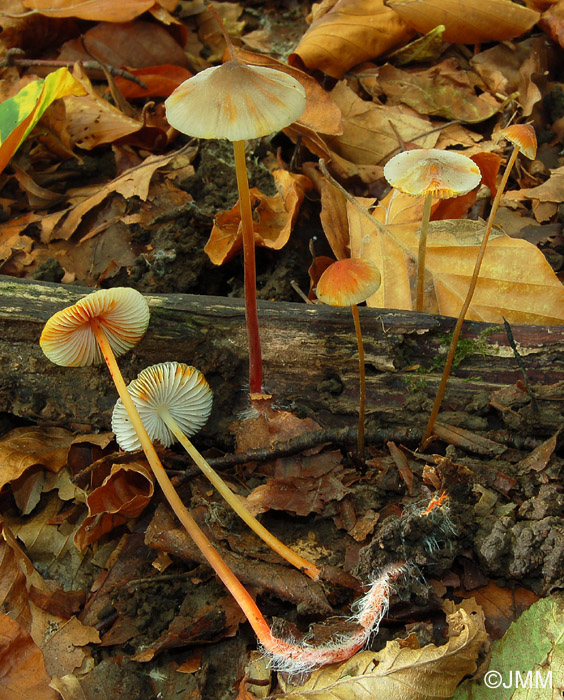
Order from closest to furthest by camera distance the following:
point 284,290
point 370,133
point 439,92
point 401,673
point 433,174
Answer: point 401,673 < point 433,174 < point 284,290 < point 370,133 < point 439,92

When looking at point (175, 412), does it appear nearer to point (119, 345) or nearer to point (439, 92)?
point (119, 345)

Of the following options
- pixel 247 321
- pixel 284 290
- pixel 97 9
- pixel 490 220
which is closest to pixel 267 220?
pixel 284 290

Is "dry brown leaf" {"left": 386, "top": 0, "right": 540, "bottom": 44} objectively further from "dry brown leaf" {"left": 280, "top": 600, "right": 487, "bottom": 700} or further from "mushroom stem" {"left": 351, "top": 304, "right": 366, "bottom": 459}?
"dry brown leaf" {"left": 280, "top": 600, "right": 487, "bottom": 700}

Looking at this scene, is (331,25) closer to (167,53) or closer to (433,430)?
(167,53)

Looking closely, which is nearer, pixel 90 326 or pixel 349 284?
pixel 349 284

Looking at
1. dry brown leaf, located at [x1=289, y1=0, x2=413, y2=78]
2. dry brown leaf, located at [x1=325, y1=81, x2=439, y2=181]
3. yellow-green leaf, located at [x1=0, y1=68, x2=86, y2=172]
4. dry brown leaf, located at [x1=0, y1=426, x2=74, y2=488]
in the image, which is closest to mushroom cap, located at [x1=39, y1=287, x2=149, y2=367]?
dry brown leaf, located at [x1=0, y1=426, x2=74, y2=488]

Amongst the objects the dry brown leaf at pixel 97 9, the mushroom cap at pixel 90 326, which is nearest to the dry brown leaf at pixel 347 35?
the dry brown leaf at pixel 97 9

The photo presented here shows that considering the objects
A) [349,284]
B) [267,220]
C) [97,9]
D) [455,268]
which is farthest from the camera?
[97,9]
